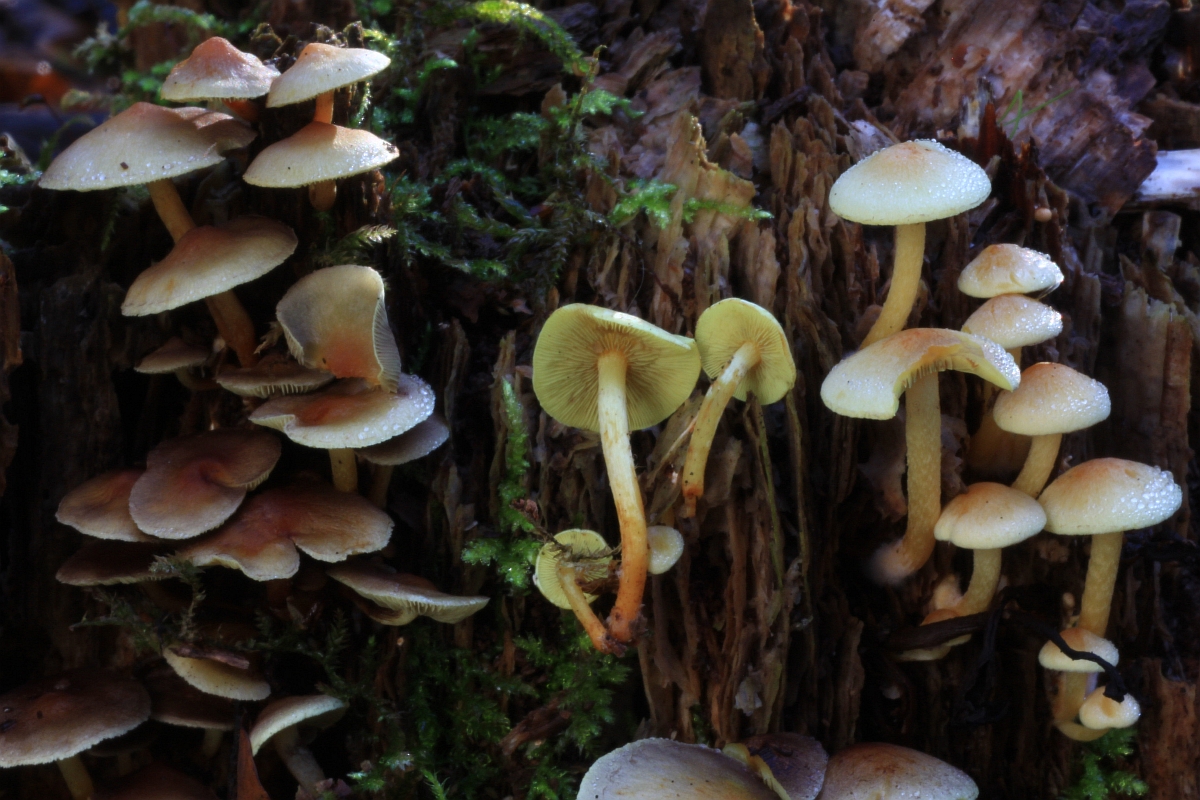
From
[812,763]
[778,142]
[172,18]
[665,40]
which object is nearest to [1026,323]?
[778,142]


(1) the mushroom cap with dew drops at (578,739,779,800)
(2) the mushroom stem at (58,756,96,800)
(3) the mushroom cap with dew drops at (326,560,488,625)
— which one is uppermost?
(3) the mushroom cap with dew drops at (326,560,488,625)

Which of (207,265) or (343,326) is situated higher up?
(207,265)

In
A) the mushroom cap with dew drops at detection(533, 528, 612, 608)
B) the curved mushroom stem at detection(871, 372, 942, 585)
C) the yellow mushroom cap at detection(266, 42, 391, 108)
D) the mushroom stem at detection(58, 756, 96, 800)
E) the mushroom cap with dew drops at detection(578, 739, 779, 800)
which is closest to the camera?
the mushroom cap with dew drops at detection(578, 739, 779, 800)

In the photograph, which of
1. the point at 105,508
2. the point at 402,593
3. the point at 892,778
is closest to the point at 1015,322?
the point at 892,778

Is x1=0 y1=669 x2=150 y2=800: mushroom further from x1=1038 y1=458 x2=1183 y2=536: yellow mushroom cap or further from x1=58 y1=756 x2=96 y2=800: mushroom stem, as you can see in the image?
x1=1038 y1=458 x2=1183 y2=536: yellow mushroom cap

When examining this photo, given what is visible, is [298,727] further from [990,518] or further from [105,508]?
[990,518]

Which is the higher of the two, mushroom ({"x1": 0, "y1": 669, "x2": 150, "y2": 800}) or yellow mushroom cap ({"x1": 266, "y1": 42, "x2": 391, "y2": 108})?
yellow mushroom cap ({"x1": 266, "y1": 42, "x2": 391, "y2": 108})

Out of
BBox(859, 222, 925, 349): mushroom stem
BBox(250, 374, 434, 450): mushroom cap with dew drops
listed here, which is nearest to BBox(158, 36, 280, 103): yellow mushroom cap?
BBox(250, 374, 434, 450): mushroom cap with dew drops
